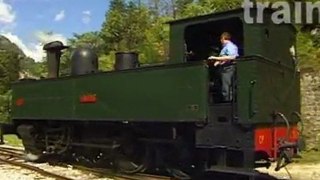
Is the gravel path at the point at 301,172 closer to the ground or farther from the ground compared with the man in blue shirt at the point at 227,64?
closer to the ground

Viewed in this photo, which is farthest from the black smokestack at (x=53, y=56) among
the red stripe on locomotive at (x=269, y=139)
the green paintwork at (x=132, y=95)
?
the red stripe on locomotive at (x=269, y=139)

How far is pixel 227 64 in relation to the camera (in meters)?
7.96

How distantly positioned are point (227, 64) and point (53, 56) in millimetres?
6316

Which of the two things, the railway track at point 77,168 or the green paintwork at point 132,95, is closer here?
the green paintwork at point 132,95

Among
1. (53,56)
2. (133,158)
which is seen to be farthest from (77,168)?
(53,56)

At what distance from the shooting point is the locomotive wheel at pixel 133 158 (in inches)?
379

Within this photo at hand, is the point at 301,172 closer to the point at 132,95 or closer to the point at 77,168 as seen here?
the point at 132,95

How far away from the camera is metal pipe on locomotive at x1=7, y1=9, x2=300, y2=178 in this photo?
24.9 feet

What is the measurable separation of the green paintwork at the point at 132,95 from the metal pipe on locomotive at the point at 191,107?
2cm

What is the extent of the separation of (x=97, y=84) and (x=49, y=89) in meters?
2.15

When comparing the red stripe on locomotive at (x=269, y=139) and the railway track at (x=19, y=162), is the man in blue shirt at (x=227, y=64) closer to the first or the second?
the red stripe on locomotive at (x=269, y=139)

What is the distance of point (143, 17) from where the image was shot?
33.4m

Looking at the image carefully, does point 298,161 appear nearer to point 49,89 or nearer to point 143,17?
point 49,89

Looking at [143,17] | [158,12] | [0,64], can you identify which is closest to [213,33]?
[143,17]
